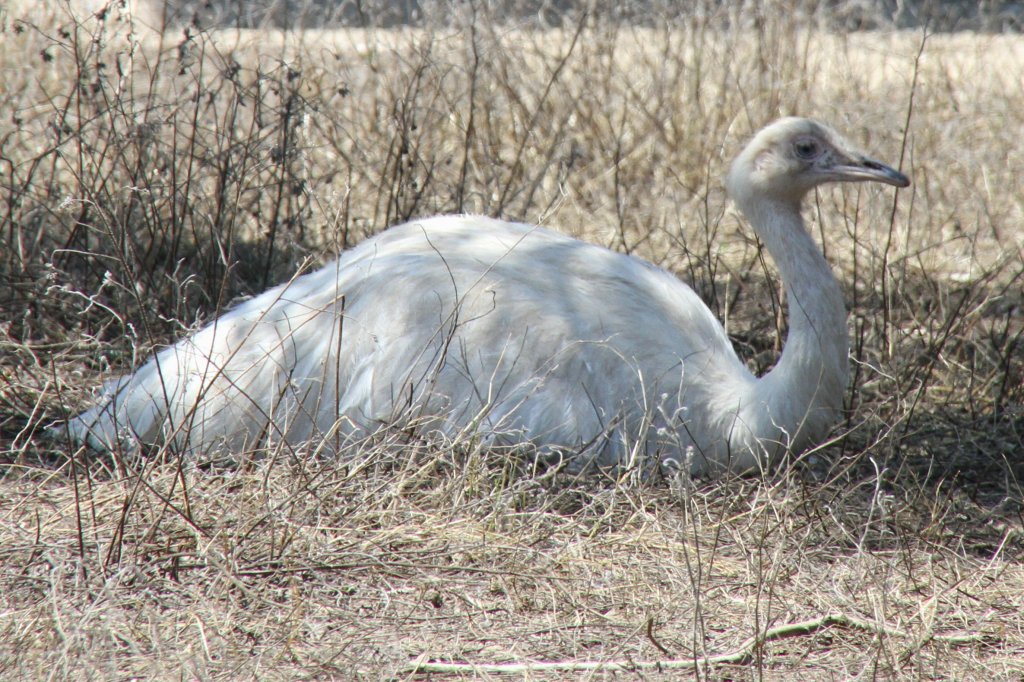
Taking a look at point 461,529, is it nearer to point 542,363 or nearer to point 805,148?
point 542,363

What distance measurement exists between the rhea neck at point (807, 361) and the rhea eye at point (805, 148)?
0.28 m

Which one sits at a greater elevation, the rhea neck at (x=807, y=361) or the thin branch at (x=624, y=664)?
the rhea neck at (x=807, y=361)

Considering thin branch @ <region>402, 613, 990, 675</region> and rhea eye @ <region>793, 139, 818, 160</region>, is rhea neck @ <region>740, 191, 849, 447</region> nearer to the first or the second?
rhea eye @ <region>793, 139, 818, 160</region>

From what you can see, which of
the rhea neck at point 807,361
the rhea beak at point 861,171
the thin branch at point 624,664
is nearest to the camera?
the thin branch at point 624,664

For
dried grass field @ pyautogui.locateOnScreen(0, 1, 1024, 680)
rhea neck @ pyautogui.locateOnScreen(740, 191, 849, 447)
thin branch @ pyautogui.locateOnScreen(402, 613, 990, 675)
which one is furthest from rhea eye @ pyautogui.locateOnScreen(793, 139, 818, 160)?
thin branch @ pyautogui.locateOnScreen(402, 613, 990, 675)

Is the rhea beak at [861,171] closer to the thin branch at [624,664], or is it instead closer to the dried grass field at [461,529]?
the dried grass field at [461,529]

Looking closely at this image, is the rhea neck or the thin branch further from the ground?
the rhea neck

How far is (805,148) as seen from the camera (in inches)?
163

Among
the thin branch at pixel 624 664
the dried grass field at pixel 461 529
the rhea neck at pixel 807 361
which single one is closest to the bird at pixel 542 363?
the rhea neck at pixel 807 361

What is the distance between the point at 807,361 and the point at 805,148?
72 cm

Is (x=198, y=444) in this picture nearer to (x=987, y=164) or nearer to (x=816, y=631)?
(x=816, y=631)

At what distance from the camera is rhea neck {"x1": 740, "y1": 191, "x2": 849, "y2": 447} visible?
3920 millimetres

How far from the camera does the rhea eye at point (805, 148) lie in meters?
4.15

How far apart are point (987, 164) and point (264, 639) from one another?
5.78 metres
